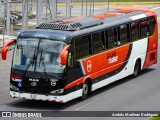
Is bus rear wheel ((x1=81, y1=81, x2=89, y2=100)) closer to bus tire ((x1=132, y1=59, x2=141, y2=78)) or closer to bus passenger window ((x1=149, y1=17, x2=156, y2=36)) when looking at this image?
bus tire ((x1=132, y1=59, x2=141, y2=78))

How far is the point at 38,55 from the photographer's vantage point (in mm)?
16109

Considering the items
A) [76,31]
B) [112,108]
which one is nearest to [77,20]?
[76,31]

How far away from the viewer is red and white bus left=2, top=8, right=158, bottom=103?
52.0ft

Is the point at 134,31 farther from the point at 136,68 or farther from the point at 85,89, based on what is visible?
the point at 85,89

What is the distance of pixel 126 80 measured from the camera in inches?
821

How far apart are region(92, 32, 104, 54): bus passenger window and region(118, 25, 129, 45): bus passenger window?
63.2 inches

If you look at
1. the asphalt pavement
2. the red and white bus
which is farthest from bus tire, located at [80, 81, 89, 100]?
the asphalt pavement

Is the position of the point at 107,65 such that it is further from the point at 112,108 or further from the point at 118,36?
the point at 112,108

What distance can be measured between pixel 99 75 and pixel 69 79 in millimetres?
2343

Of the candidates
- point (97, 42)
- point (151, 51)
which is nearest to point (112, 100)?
point (97, 42)

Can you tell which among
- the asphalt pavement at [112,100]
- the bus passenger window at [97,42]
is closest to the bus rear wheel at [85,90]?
the asphalt pavement at [112,100]

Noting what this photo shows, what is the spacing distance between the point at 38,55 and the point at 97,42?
287 centimetres

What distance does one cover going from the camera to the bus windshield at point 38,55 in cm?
1591

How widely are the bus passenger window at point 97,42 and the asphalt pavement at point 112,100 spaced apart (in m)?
1.58
